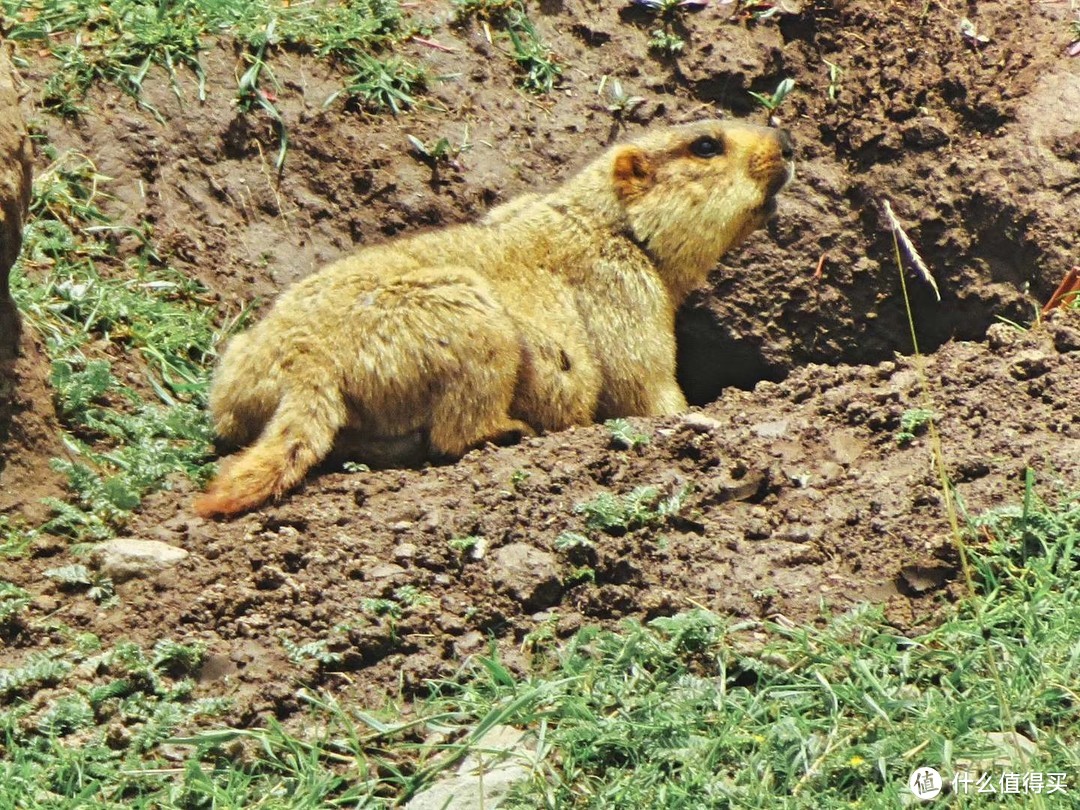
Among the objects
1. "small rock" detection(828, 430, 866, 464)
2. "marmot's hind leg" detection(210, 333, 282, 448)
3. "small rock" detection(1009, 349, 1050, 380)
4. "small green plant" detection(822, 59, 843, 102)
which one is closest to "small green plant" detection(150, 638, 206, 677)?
"marmot's hind leg" detection(210, 333, 282, 448)

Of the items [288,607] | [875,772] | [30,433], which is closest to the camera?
[875,772]

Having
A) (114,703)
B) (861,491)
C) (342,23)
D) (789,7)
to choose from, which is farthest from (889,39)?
(114,703)

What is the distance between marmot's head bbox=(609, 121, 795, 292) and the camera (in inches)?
300

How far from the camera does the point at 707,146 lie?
7.67 metres

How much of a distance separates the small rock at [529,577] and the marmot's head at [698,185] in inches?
108

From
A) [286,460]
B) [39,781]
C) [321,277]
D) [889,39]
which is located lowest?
[39,781]

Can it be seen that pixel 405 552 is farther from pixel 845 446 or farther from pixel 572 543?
pixel 845 446

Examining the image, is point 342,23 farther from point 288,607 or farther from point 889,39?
point 288,607

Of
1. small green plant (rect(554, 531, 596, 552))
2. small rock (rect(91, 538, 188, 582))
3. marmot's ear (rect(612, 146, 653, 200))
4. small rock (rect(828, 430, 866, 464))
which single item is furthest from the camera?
marmot's ear (rect(612, 146, 653, 200))

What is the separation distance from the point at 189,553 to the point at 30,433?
0.95 meters

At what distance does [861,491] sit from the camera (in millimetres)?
5637

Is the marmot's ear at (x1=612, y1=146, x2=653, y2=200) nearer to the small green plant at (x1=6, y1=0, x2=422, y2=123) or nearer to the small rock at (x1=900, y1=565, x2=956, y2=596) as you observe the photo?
the small green plant at (x1=6, y1=0, x2=422, y2=123)

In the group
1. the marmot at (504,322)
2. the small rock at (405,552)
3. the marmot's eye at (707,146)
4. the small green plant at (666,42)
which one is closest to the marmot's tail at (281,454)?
the marmot at (504,322)

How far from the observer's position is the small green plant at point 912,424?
5.90m
